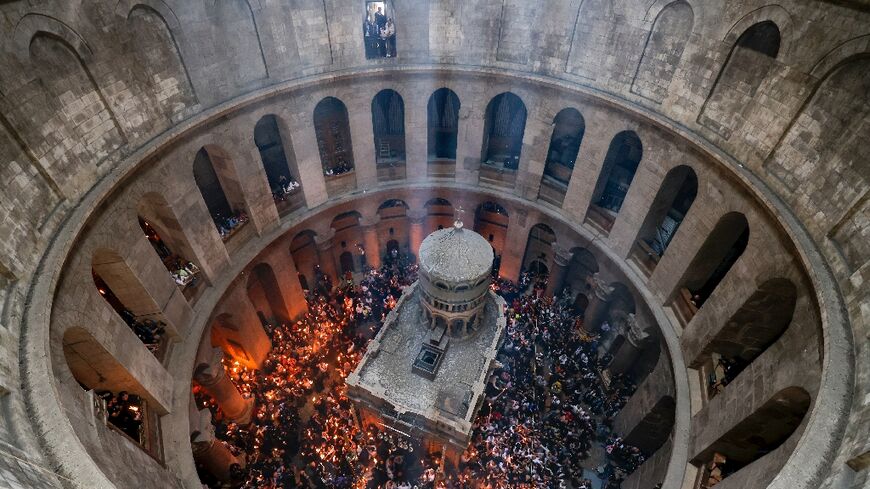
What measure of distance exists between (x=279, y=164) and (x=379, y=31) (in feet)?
25.6

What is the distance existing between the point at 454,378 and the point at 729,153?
1241 centimetres

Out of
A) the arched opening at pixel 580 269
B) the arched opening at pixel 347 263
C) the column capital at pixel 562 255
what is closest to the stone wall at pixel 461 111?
the column capital at pixel 562 255

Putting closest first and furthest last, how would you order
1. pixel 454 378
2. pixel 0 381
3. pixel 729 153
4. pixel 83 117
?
pixel 0 381 → pixel 83 117 → pixel 729 153 → pixel 454 378

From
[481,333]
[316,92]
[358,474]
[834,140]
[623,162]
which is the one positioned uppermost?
[623,162]

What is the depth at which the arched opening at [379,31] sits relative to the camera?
1817cm

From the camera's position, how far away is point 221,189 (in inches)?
742

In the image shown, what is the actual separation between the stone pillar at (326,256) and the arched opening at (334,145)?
241cm

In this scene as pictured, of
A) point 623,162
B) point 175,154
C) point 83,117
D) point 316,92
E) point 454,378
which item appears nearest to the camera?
point 83,117

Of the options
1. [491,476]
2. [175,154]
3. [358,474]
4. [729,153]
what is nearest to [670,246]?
[729,153]

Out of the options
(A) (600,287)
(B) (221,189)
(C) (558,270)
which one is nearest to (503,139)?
(C) (558,270)

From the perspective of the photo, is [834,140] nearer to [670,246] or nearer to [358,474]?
[670,246]

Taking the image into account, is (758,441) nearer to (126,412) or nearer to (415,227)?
(415,227)

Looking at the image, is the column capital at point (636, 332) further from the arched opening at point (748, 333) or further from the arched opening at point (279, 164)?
the arched opening at point (279, 164)

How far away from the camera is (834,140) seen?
35.7 ft
